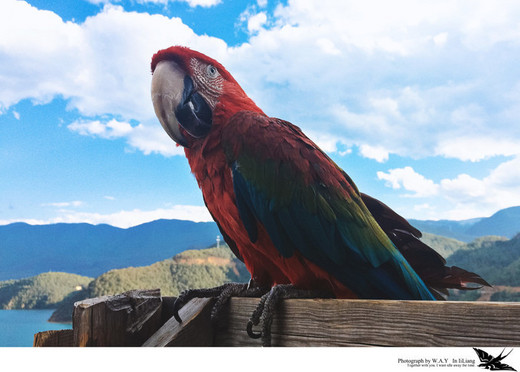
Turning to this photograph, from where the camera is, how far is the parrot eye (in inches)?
53.8

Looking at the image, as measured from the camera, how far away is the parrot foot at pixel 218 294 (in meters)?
0.89

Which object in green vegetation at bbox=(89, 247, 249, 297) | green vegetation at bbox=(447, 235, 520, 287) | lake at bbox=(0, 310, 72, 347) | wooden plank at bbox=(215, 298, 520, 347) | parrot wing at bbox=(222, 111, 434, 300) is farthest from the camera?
green vegetation at bbox=(447, 235, 520, 287)

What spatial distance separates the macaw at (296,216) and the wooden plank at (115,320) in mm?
336

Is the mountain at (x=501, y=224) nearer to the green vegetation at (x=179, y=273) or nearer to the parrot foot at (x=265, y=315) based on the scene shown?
the green vegetation at (x=179, y=273)

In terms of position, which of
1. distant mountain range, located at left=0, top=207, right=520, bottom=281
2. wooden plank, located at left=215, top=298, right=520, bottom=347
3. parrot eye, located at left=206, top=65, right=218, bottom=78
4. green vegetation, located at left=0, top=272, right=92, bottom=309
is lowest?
wooden plank, located at left=215, top=298, right=520, bottom=347

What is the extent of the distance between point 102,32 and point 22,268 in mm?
2020

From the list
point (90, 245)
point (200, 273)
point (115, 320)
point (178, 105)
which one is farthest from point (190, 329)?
point (90, 245)

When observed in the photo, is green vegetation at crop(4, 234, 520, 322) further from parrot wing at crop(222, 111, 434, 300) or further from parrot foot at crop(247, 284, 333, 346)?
parrot foot at crop(247, 284, 333, 346)

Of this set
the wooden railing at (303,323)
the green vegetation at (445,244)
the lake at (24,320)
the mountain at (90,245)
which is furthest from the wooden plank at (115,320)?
the green vegetation at (445,244)

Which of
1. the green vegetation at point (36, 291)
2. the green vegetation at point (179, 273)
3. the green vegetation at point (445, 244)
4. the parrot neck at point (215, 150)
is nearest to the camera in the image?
the parrot neck at point (215, 150)

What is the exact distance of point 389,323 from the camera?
637mm
